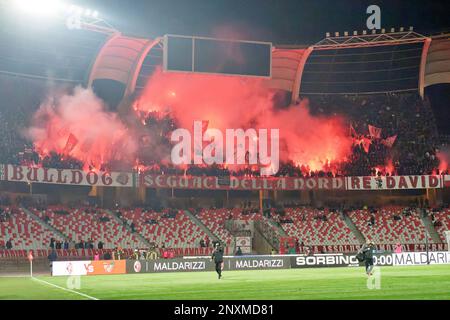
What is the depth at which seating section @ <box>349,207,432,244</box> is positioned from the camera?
62.9 m

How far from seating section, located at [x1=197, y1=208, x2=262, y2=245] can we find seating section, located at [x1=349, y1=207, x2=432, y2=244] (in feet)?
30.6

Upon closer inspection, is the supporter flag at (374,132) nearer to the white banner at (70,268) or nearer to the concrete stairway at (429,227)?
the concrete stairway at (429,227)

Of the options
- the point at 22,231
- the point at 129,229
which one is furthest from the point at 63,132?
the point at 22,231

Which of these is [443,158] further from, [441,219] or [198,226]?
[198,226]

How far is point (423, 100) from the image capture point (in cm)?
6975

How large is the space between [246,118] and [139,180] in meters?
12.5

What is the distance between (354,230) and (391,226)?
3.23 m

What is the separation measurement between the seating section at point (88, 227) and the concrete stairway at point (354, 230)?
1914 cm

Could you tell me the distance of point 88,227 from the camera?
58.1 meters

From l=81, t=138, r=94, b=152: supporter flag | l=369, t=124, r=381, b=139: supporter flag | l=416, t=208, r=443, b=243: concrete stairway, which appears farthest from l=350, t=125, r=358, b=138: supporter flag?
l=81, t=138, r=94, b=152: supporter flag

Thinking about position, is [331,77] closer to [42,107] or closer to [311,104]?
[311,104]

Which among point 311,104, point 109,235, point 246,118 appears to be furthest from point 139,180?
point 311,104

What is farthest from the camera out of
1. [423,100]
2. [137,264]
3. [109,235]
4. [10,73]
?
[423,100]

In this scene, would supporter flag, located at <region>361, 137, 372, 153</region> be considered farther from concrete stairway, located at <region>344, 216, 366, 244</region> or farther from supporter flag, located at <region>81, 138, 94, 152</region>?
supporter flag, located at <region>81, 138, 94, 152</region>
